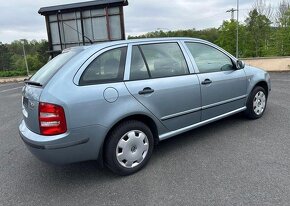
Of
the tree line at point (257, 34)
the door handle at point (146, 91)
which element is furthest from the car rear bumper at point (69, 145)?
the tree line at point (257, 34)

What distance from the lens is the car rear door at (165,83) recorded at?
3078mm

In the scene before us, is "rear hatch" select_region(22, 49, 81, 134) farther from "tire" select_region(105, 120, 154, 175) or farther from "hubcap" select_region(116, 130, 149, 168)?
"hubcap" select_region(116, 130, 149, 168)

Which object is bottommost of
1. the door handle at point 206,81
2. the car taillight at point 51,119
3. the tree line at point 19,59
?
Answer: the car taillight at point 51,119

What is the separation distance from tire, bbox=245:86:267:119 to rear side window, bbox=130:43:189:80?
1712 millimetres

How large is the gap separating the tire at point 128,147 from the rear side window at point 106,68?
0.56m

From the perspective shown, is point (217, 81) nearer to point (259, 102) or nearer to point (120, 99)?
point (259, 102)

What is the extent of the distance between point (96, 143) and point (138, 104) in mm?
665

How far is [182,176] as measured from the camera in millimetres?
2945

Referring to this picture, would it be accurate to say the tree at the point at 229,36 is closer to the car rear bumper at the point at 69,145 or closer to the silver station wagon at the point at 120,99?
the silver station wagon at the point at 120,99

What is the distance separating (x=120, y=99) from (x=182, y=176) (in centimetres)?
115

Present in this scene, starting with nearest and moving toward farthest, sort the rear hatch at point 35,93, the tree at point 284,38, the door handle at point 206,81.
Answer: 1. the rear hatch at point 35,93
2. the door handle at point 206,81
3. the tree at point 284,38

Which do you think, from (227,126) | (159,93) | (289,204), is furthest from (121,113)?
(227,126)

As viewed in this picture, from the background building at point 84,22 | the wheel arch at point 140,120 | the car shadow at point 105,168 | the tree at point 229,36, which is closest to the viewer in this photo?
the wheel arch at point 140,120

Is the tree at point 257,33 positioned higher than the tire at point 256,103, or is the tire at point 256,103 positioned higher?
the tree at point 257,33
